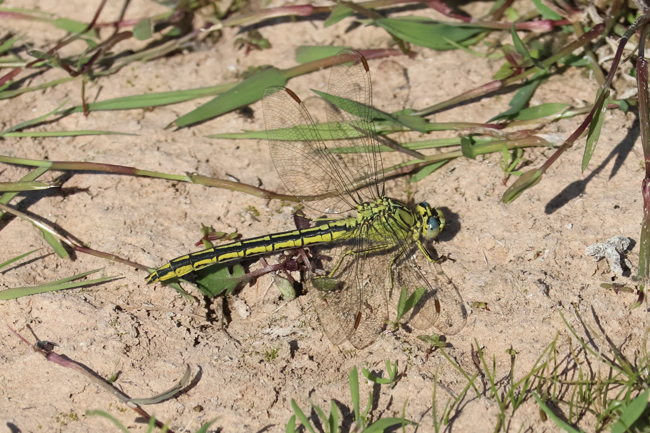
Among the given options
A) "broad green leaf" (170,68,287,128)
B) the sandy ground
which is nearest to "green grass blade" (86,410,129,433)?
the sandy ground

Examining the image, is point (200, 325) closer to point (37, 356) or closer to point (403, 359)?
point (37, 356)

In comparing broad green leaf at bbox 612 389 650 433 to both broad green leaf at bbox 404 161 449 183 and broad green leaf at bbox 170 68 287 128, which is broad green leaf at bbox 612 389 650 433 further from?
broad green leaf at bbox 170 68 287 128

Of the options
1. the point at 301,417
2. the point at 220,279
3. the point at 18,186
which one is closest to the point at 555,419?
the point at 301,417

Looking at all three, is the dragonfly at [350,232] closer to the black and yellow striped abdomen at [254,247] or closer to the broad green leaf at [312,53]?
the black and yellow striped abdomen at [254,247]

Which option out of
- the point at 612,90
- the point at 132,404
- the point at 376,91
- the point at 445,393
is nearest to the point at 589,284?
the point at 445,393

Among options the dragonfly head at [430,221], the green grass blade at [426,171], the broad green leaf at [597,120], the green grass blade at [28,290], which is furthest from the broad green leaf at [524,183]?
the green grass blade at [28,290]

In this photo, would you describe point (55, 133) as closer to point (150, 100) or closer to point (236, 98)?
point (150, 100)
